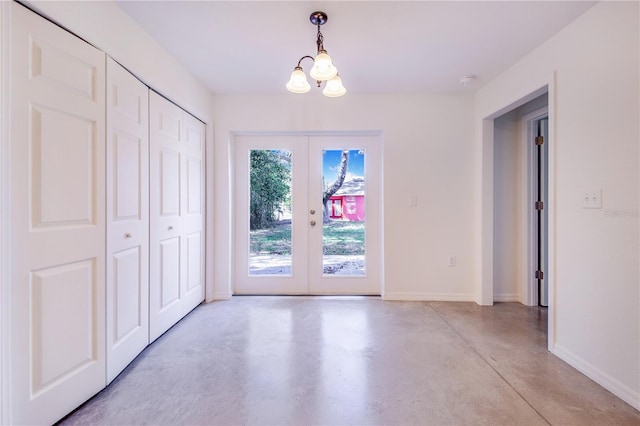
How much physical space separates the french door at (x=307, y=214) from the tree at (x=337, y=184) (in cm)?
1

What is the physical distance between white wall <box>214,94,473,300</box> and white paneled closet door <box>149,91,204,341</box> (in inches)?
13.0

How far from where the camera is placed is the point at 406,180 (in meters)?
3.11

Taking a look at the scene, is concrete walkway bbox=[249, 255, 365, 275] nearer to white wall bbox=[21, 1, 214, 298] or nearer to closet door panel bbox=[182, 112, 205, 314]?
closet door panel bbox=[182, 112, 205, 314]

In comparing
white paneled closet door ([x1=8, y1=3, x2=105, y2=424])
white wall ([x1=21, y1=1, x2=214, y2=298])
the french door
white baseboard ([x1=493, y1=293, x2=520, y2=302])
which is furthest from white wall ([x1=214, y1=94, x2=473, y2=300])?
white paneled closet door ([x1=8, y1=3, x2=105, y2=424])

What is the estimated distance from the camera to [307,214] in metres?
3.29

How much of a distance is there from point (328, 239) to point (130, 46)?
248 cm

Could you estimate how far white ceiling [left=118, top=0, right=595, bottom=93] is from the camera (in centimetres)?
173

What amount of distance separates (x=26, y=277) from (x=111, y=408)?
83 centimetres

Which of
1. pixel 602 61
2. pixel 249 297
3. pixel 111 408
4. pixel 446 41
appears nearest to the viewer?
pixel 111 408

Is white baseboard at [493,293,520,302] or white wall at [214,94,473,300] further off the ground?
white wall at [214,94,473,300]

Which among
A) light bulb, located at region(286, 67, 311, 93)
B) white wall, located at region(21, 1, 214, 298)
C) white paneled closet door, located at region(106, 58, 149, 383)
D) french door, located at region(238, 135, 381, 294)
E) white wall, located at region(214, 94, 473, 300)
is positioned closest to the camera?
white wall, located at region(21, 1, 214, 298)

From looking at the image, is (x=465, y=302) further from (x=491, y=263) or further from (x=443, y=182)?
(x=443, y=182)

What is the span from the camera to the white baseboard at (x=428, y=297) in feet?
10.2

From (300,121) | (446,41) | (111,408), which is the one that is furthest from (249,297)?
(446,41)
